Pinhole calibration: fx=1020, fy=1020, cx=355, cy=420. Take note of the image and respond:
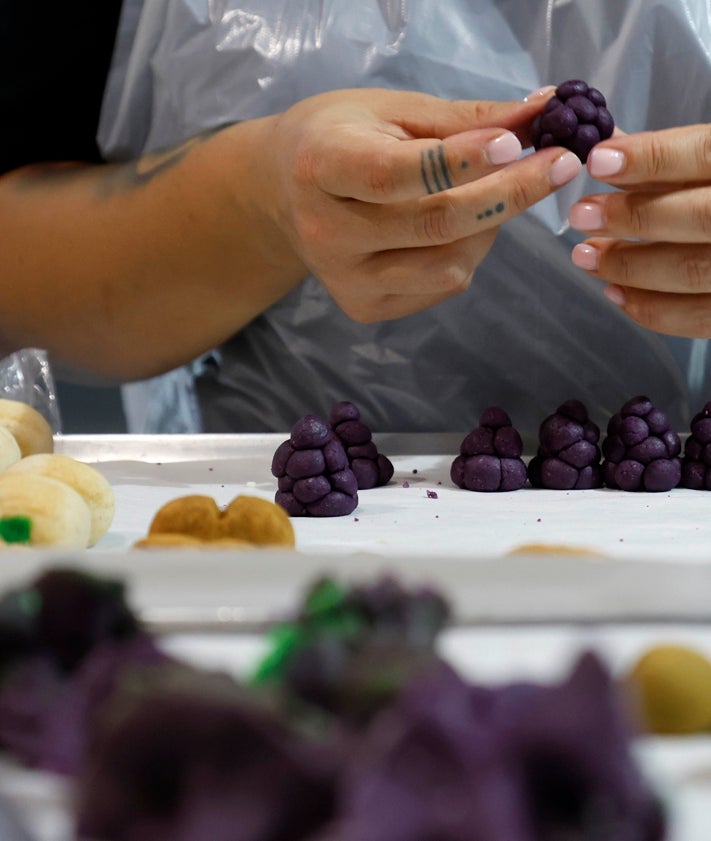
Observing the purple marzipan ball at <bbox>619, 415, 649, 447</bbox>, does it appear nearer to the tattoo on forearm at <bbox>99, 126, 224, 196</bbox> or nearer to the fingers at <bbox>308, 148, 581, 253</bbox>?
the fingers at <bbox>308, 148, 581, 253</bbox>

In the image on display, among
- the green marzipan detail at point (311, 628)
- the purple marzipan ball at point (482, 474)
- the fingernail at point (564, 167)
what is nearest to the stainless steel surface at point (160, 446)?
the purple marzipan ball at point (482, 474)

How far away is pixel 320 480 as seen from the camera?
57cm

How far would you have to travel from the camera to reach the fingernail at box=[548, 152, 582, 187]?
622 mm

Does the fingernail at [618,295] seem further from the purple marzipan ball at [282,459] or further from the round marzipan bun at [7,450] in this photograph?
the round marzipan bun at [7,450]

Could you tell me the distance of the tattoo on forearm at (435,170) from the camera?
1.97 ft

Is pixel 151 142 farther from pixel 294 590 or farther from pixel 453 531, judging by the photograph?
pixel 294 590

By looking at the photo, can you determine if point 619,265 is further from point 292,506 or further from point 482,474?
point 292,506

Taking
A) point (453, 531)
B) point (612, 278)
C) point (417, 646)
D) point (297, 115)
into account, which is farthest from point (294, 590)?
point (297, 115)

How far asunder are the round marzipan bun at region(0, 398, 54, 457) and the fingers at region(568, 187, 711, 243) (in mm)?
358

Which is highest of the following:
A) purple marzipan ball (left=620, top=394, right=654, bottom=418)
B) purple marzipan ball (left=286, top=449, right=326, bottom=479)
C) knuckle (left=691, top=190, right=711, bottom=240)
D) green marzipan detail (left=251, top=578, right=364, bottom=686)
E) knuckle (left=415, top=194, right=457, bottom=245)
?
knuckle (left=691, top=190, right=711, bottom=240)

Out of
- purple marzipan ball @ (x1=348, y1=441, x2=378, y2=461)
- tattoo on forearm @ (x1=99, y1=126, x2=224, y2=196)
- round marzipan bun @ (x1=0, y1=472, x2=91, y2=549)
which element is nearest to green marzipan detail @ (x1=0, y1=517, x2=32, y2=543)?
round marzipan bun @ (x1=0, y1=472, x2=91, y2=549)

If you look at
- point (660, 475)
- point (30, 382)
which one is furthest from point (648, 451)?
point (30, 382)

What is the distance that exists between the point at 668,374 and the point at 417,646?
2.55 ft

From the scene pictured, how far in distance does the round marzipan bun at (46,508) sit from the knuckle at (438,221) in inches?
13.3
